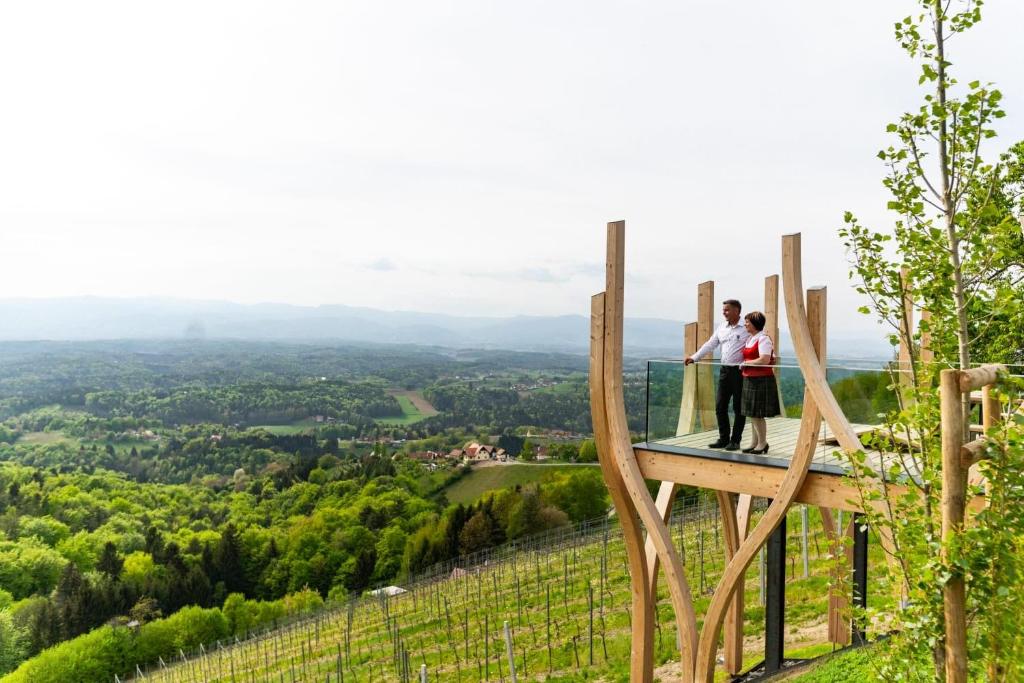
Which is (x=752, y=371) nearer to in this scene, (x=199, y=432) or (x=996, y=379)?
(x=996, y=379)

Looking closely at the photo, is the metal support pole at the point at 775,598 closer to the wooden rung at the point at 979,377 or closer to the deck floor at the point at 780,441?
the deck floor at the point at 780,441

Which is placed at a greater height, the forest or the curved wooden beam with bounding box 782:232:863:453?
the curved wooden beam with bounding box 782:232:863:453

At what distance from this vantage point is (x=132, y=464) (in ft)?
308

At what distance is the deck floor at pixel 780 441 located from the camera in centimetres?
605

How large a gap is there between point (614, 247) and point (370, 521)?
6297 centimetres

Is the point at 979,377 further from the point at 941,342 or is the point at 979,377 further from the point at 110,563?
the point at 110,563

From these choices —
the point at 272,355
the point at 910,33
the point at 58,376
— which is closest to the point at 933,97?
the point at 910,33

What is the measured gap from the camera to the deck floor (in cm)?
605

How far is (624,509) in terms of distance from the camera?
6883 mm

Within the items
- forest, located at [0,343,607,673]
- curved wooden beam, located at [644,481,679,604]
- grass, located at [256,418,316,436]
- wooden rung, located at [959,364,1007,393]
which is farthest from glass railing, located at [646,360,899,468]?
grass, located at [256,418,316,436]

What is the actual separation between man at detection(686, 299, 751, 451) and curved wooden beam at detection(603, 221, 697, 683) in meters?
0.78

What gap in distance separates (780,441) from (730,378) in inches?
29.8

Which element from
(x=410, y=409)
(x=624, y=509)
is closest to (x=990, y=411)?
(x=624, y=509)

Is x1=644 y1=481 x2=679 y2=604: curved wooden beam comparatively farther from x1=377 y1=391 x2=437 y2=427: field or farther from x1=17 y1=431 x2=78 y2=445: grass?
x1=17 y1=431 x2=78 y2=445: grass
